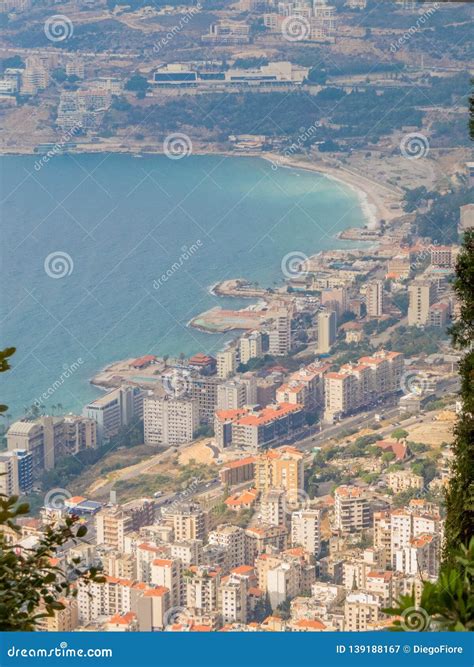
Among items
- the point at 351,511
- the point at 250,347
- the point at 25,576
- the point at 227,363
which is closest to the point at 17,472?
the point at 351,511

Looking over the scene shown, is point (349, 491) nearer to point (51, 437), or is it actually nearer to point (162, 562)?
point (162, 562)

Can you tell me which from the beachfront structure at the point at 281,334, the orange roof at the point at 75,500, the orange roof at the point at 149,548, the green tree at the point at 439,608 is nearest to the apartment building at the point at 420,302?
the beachfront structure at the point at 281,334

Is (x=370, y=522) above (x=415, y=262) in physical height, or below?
below

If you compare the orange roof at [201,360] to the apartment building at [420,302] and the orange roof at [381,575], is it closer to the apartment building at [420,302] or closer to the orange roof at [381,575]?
the apartment building at [420,302]

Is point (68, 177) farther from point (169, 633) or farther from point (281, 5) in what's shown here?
point (169, 633)

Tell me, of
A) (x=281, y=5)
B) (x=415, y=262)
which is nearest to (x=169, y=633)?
(x=415, y=262)

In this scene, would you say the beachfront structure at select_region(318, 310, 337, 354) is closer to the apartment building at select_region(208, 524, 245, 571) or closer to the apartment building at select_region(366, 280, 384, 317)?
the apartment building at select_region(366, 280, 384, 317)
